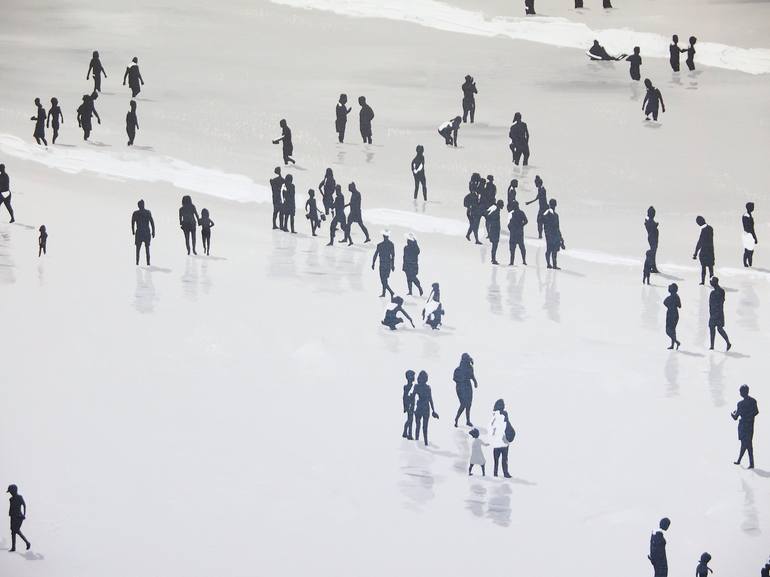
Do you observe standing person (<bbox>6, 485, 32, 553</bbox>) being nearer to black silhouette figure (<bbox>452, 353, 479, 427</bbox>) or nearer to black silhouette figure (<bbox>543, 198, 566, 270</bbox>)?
black silhouette figure (<bbox>452, 353, 479, 427</bbox>)

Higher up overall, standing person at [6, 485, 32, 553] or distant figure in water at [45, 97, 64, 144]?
distant figure in water at [45, 97, 64, 144]

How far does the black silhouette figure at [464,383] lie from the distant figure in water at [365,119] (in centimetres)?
1155

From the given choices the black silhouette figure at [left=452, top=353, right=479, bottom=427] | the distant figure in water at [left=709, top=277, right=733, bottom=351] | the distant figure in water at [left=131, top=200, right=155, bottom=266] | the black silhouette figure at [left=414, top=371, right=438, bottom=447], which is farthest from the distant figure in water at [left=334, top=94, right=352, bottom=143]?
the black silhouette figure at [left=414, top=371, right=438, bottom=447]

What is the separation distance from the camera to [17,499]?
18.4 meters

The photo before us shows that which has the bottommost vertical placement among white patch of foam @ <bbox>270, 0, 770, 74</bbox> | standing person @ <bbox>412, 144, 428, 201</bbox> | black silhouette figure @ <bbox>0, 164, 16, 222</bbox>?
black silhouette figure @ <bbox>0, 164, 16, 222</bbox>

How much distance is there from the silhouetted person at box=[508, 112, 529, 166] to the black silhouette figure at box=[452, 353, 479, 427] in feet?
36.1

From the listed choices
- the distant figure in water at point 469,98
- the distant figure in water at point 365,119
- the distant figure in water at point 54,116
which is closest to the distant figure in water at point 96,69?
the distant figure in water at point 54,116

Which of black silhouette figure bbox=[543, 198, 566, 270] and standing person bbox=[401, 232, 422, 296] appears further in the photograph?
black silhouette figure bbox=[543, 198, 566, 270]

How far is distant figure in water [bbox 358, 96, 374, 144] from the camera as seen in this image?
31.6 meters

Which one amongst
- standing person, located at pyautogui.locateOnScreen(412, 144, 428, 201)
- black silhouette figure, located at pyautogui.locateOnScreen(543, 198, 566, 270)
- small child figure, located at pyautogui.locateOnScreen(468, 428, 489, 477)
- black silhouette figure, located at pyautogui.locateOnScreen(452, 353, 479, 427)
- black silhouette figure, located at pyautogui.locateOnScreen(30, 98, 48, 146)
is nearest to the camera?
small child figure, located at pyautogui.locateOnScreen(468, 428, 489, 477)

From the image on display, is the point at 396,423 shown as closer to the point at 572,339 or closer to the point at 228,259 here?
the point at 572,339

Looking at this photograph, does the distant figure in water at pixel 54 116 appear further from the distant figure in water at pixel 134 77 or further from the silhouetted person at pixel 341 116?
the silhouetted person at pixel 341 116

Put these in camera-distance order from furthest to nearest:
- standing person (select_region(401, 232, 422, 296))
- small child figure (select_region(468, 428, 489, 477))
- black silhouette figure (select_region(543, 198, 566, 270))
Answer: black silhouette figure (select_region(543, 198, 566, 270)) → standing person (select_region(401, 232, 422, 296)) → small child figure (select_region(468, 428, 489, 477))

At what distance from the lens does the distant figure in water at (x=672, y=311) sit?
75.4ft
